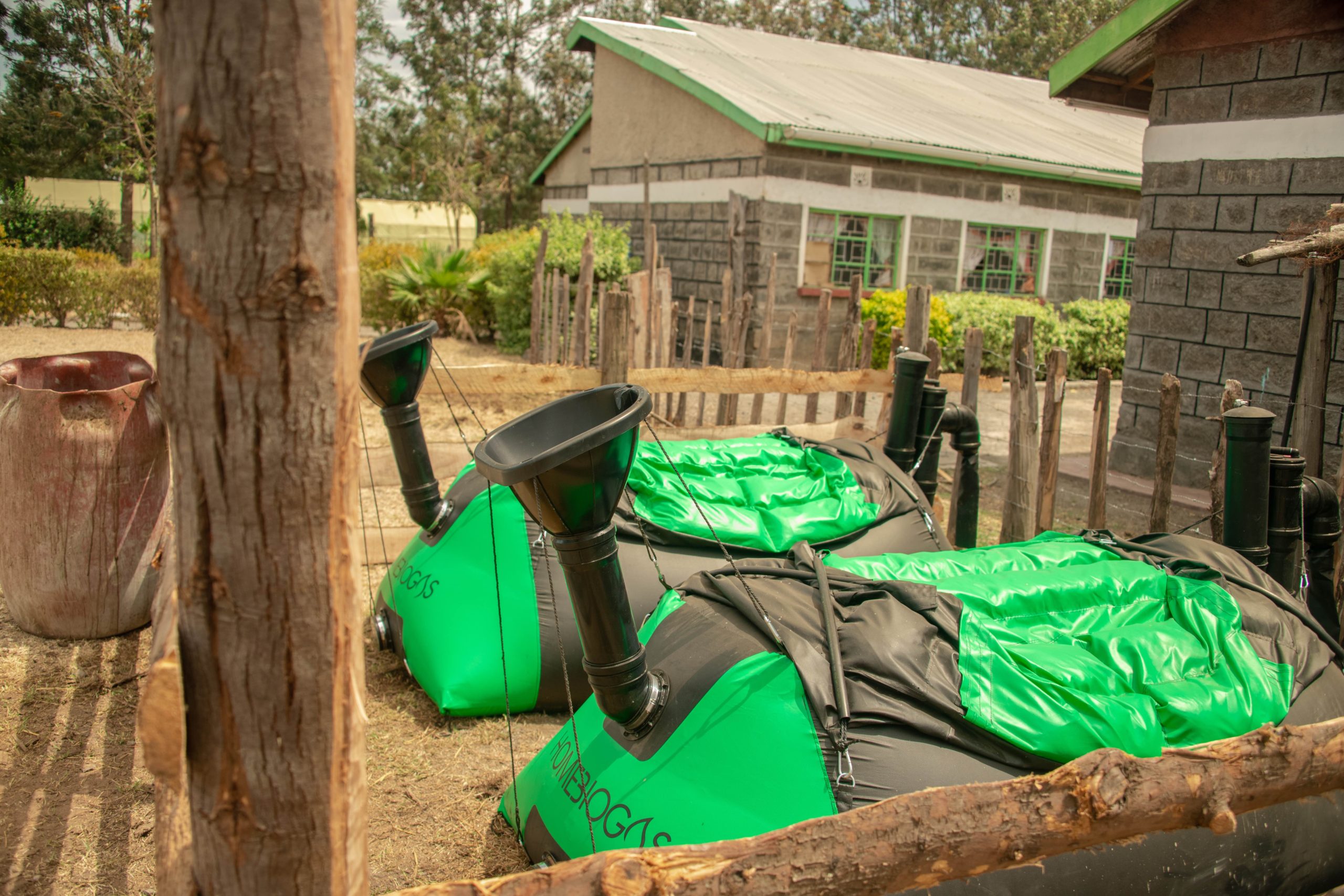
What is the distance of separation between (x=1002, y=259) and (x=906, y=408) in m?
10.4

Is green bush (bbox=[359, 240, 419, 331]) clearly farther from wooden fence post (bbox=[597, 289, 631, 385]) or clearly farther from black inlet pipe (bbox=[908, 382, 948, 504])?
black inlet pipe (bbox=[908, 382, 948, 504])

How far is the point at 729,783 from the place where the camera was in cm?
260

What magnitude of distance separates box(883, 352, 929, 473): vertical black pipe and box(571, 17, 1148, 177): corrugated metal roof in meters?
6.96

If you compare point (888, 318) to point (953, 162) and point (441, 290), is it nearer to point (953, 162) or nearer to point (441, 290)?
point (953, 162)

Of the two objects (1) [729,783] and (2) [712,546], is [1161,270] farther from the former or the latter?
(1) [729,783]

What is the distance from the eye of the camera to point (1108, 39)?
7.54 metres

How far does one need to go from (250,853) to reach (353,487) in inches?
23.0

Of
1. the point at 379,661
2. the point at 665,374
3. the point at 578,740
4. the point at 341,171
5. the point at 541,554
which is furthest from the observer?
the point at 665,374

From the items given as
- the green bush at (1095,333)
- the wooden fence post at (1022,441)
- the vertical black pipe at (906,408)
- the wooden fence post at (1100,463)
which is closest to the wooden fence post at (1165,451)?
the wooden fence post at (1100,463)

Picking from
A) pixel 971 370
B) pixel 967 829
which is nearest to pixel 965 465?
pixel 971 370

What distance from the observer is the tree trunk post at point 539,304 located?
11586 mm

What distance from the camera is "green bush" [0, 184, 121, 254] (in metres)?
20.4

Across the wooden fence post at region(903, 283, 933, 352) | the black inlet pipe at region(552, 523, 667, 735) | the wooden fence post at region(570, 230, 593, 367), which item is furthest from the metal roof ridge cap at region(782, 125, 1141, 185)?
the black inlet pipe at region(552, 523, 667, 735)

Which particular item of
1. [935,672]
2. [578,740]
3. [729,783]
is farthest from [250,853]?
[935,672]
